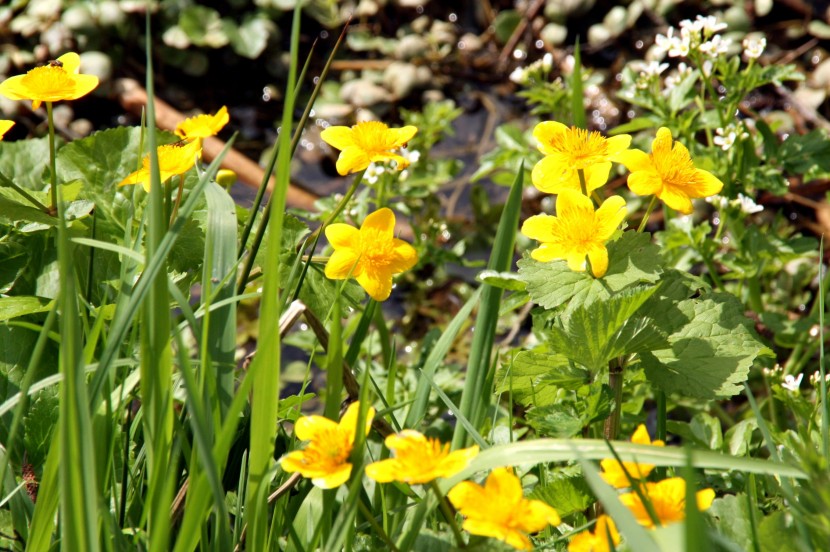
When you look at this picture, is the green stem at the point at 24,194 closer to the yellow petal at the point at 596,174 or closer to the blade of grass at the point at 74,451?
the blade of grass at the point at 74,451

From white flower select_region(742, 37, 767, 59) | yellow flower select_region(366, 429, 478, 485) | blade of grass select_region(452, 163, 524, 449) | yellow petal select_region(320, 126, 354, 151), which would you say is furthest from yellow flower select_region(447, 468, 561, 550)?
white flower select_region(742, 37, 767, 59)

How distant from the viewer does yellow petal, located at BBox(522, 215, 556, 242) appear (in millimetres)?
1078

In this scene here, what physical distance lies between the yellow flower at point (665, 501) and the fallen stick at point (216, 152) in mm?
A: 1942

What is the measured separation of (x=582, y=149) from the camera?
42.5 inches

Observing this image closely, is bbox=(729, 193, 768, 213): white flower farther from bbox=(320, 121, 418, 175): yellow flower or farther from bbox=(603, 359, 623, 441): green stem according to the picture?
bbox=(320, 121, 418, 175): yellow flower

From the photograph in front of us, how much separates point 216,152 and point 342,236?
6.20 feet

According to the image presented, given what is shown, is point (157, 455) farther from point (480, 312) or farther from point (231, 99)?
point (231, 99)

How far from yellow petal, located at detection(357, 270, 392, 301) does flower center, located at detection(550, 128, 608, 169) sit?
282mm

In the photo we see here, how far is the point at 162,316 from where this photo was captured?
912 millimetres

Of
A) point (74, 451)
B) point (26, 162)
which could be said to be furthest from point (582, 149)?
point (26, 162)

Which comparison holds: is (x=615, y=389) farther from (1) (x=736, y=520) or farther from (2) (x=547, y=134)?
(2) (x=547, y=134)

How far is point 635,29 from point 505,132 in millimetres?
1358

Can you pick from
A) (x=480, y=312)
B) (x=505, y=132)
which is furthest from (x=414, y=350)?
(x=480, y=312)

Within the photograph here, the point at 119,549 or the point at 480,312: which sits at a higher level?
the point at 480,312
